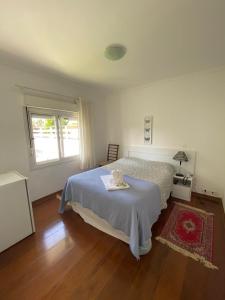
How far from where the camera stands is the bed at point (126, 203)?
1.60 m

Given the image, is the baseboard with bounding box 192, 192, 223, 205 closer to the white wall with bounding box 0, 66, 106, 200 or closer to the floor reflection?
the floor reflection

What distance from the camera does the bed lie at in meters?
1.60

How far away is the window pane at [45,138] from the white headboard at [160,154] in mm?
1883

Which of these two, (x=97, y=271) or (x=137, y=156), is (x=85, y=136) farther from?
(x=97, y=271)

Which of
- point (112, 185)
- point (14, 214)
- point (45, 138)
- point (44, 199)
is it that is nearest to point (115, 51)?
point (112, 185)

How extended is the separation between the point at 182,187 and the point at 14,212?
2.83 metres

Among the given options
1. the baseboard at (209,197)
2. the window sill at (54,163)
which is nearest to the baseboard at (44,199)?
the window sill at (54,163)

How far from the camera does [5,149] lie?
7.71ft

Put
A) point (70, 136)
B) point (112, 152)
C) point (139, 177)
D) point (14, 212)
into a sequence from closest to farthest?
point (14, 212) → point (139, 177) → point (70, 136) → point (112, 152)

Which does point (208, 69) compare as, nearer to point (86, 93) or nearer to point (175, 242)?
point (86, 93)

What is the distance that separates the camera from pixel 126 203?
5.46 ft

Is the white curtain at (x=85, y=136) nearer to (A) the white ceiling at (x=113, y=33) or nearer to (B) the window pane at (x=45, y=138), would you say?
(B) the window pane at (x=45, y=138)

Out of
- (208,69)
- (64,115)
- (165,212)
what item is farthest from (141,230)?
(208,69)

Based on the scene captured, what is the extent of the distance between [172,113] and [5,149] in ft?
10.9
